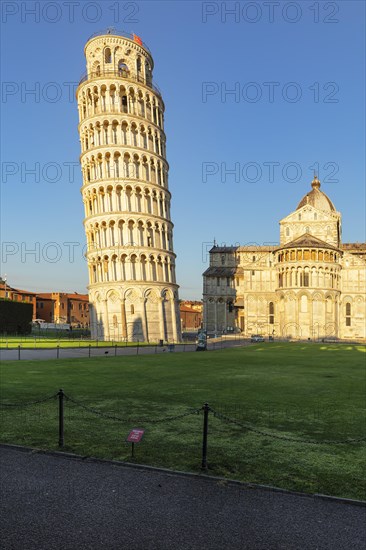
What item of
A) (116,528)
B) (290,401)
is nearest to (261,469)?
(116,528)

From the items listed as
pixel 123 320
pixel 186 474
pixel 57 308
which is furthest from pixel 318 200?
pixel 186 474

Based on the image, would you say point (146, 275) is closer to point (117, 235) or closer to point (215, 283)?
point (117, 235)

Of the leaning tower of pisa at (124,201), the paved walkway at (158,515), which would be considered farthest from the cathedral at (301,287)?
the paved walkway at (158,515)

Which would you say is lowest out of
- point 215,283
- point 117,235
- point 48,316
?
point 48,316

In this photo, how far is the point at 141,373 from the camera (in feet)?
80.2

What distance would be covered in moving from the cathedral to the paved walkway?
66020 millimetres

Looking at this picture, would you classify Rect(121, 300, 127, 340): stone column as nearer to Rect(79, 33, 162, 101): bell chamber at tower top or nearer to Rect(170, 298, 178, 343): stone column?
Rect(170, 298, 178, 343): stone column

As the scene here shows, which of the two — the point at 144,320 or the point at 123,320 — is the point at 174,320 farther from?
the point at 123,320

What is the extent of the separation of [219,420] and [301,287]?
64.5 meters

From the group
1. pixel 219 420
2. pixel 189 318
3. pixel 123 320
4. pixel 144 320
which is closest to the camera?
pixel 219 420

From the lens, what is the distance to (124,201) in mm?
64500

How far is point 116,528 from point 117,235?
59.0 meters

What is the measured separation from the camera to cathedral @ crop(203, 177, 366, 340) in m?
74.2

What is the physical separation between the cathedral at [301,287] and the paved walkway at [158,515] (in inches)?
2599
